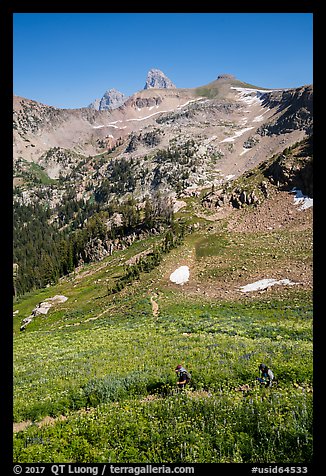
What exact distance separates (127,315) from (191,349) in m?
22.9

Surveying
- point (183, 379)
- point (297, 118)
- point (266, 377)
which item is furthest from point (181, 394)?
point (297, 118)

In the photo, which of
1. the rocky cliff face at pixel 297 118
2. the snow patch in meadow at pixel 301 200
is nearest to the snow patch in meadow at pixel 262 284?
the snow patch in meadow at pixel 301 200

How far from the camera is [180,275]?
4934 cm

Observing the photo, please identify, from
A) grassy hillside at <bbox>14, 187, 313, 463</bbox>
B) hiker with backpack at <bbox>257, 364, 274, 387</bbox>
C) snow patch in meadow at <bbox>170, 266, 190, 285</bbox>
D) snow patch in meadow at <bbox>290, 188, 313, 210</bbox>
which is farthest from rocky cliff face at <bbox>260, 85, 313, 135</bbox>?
hiker with backpack at <bbox>257, 364, 274, 387</bbox>

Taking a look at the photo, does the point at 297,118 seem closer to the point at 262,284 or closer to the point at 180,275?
the point at 180,275

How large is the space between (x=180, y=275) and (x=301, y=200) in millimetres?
35547

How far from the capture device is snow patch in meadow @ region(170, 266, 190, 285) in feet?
156

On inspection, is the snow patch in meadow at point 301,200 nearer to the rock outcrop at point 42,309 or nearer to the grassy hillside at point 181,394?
the grassy hillside at point 181,394

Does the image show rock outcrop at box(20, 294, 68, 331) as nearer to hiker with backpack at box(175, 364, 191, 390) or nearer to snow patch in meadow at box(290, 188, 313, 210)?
hiker with backpack at box(175, 364, 191, 390)

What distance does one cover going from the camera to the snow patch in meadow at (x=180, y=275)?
4757 centimetres

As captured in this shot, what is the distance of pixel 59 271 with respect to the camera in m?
97.4

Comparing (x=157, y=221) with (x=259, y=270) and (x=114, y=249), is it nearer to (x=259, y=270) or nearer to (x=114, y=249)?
(x=114, y=249)

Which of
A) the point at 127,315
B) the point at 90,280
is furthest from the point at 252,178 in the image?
the point at 127,315

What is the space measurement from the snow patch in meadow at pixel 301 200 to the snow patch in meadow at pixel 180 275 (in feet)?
102
